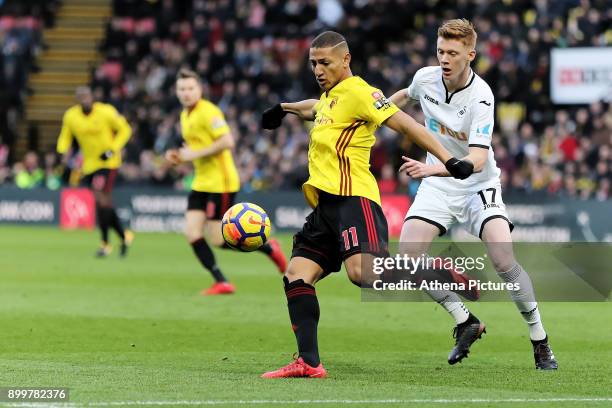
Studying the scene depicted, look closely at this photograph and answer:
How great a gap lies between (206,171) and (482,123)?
20.3 feet

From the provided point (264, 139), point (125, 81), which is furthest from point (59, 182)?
point (264, 139)

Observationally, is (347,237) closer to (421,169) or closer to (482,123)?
(421,169)

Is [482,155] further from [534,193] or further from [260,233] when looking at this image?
[534,193]

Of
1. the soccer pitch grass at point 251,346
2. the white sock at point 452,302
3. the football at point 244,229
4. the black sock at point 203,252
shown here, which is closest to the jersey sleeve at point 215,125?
the black sock at point 203,252

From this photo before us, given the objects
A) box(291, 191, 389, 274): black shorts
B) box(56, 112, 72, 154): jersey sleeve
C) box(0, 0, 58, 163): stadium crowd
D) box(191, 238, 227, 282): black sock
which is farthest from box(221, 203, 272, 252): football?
box(0, 0, 58, 163): stadium crowd

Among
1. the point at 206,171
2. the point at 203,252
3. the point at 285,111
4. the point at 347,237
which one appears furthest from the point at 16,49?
the point at 347,237

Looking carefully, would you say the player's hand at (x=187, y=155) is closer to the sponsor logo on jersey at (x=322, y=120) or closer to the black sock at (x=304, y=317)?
the sponsor logo on jersey at (x=322, y=120)

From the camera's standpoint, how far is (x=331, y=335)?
10961 millimetres

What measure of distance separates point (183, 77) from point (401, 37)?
15.5 meters

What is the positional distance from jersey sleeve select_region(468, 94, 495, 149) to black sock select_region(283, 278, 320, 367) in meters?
1.48

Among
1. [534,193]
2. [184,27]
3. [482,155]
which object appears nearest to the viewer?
[482,155]

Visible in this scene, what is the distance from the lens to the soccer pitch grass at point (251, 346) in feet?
24.5

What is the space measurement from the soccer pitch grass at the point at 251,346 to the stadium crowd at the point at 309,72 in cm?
827

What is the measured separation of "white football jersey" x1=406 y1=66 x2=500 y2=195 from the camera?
8.74 meters
